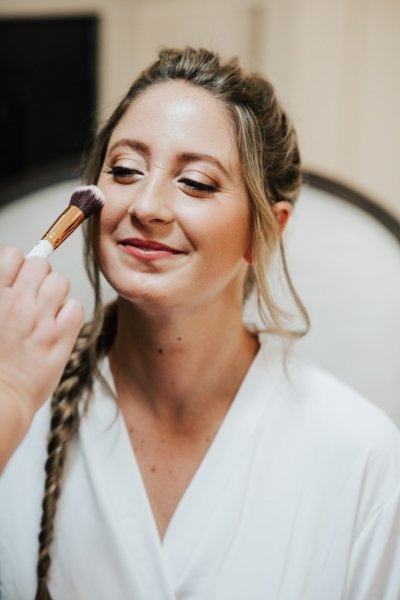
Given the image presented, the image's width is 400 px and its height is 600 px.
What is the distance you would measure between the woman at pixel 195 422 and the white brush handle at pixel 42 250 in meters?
0.13

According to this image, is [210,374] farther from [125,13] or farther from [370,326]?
[125,13]

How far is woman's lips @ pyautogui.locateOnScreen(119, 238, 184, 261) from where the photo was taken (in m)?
0.78

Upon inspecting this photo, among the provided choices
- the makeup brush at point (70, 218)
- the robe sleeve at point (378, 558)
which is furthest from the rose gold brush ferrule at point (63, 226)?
the robe sleeve at point (378, 558)

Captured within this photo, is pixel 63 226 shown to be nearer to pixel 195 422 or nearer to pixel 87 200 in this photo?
pixel 87 200

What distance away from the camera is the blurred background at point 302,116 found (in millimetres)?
1115

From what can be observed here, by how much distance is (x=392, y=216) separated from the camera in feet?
3.64

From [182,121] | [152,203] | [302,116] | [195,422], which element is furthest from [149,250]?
[302,116]

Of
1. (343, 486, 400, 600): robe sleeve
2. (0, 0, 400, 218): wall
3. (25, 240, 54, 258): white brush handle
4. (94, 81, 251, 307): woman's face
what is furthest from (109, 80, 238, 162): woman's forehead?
(0, 0, 400, 218): wall

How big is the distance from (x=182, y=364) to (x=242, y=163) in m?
0.29

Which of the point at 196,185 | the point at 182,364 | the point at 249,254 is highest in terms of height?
the point at 196,185

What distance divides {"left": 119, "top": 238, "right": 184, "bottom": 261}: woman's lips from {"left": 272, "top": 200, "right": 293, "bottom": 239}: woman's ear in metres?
0.18

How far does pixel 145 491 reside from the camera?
2.86 feet

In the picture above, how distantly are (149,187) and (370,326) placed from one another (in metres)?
A: 0.51

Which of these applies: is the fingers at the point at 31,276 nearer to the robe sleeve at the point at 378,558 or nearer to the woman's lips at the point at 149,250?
the woman's lips at the point at 149,250
